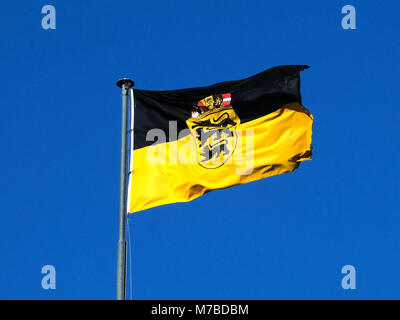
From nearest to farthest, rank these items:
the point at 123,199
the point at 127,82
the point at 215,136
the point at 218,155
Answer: the point at 123,199
the point at 127,82
the point at 218,155
the point at 215,136

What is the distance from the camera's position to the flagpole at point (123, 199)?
15959 mm

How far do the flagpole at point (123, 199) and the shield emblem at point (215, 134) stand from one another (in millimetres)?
2293

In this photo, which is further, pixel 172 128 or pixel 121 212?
pixel 172 128

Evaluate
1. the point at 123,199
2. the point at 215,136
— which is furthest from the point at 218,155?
the point at 123,199

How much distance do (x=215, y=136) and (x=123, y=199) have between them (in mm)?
3836

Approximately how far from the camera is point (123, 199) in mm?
16797

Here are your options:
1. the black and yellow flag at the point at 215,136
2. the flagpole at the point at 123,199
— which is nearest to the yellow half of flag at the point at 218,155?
the black and yellow flag at the point at 215,136

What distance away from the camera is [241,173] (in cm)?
1934

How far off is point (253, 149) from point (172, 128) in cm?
198

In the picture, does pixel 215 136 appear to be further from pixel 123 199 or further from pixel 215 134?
pixel 123 199

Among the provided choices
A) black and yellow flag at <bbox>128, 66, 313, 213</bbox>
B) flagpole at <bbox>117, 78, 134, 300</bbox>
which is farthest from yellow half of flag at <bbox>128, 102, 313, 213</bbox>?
flagpole at <bbox>117, 78, 134, 300</bbox>
